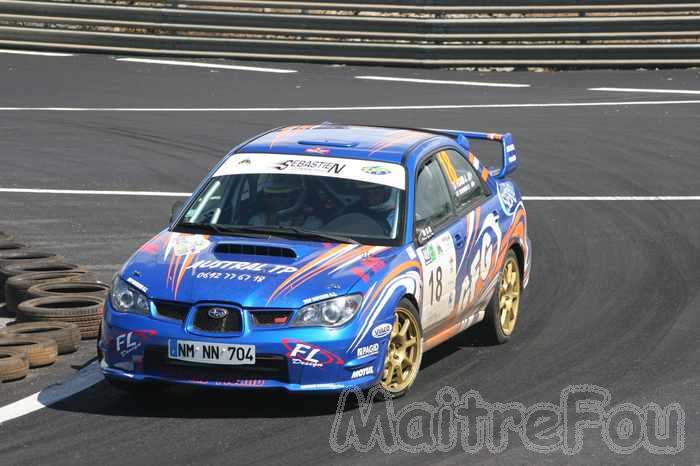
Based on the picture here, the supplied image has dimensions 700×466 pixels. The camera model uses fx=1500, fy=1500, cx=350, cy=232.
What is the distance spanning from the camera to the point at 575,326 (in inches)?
444

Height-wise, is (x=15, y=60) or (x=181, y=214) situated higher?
(x=181, y=214)

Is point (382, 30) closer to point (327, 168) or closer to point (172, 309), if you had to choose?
point (327, 168)

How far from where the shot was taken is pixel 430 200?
10180 millimetres

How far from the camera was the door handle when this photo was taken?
10125 mm

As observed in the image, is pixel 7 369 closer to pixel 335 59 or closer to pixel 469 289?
pixel 469 289

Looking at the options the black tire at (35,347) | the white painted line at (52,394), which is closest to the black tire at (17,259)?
the black tire at (35,347)

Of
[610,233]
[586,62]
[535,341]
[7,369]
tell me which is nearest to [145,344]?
[7,369]

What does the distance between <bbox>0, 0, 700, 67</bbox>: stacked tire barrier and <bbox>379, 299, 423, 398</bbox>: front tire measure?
1800 centimetres

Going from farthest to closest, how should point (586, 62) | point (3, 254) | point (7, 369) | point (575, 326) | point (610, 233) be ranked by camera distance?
point (586, 62) < point (610, 233) < point (3, 254) < point (575, 326) < point (7, 369)

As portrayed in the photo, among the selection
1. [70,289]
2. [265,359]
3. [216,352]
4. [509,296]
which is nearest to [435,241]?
[509,296]

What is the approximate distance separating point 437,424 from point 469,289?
1.82 meters

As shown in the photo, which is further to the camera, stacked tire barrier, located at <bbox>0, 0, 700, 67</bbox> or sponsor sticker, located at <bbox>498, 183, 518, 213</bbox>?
stacked tire barrier, located at <bbox>0, 0, 700, 67</bbox>

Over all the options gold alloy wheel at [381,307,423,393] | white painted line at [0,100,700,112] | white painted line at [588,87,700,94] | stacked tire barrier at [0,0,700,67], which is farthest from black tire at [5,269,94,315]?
stacked tire barrier at [0,0,700,67]

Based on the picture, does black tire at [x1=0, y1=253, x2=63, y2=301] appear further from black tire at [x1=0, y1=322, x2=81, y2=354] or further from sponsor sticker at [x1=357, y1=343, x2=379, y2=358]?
sponsor sticker at [x1=357, y1=343, x2=379, y2=358]
